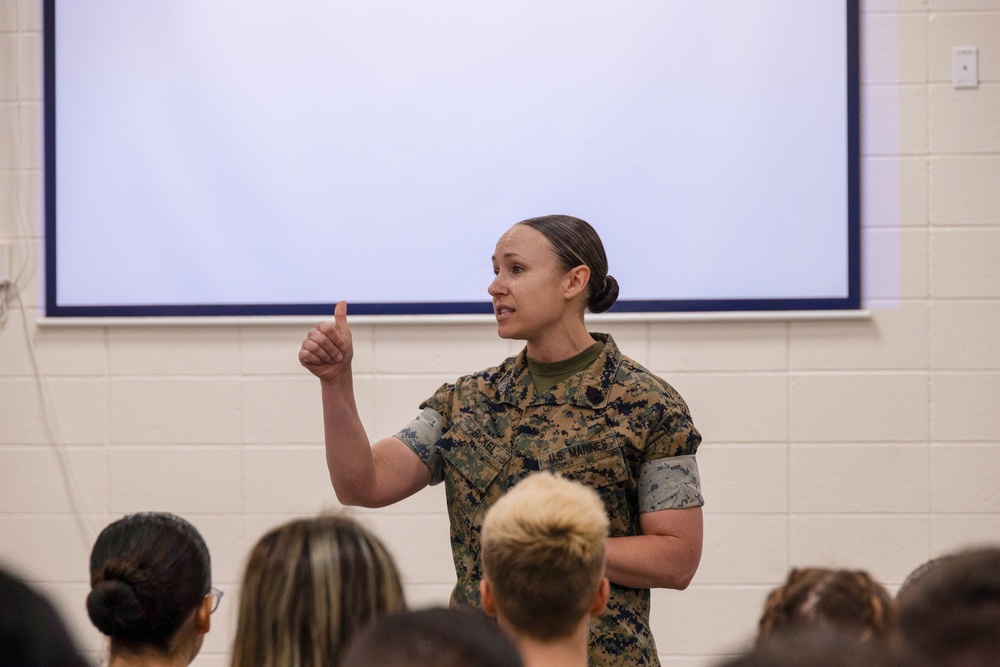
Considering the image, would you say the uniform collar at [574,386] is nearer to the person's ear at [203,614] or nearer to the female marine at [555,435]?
the female marine at [555,435]

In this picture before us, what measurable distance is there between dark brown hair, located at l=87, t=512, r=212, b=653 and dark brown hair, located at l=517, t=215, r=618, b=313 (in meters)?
0.89

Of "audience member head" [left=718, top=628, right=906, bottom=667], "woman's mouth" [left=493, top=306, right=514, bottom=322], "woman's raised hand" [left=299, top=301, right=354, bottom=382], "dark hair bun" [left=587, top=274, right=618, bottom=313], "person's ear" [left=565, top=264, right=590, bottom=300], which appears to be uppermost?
"person's ear" [left=565, top=264, right=590, bottom=300]

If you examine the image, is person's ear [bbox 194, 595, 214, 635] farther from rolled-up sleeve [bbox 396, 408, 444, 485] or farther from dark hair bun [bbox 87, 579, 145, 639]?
rolled-up sleeve [bbox 396, 408, 444, 485]

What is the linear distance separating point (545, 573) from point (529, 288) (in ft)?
2.31

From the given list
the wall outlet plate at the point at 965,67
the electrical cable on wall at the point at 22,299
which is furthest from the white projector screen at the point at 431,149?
the wall outlet plate at the point at 965,67

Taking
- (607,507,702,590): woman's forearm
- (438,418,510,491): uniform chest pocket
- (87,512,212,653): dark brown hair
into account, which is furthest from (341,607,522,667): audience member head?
(438,418,510,491): uniform chest pocket

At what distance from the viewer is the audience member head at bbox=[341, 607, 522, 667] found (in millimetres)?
790

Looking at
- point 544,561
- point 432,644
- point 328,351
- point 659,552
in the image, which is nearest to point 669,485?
point 659,552

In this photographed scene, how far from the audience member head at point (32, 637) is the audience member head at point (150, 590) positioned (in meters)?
0.74

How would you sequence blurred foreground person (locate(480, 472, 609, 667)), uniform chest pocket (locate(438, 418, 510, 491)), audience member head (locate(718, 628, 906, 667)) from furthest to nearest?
1. uniform chest pocket (locate(438, 418, 510, 491))
2. blurred foreground person (locate(480, 472, 609, 667))
3. audience member head (locate(718, 628, 906, 667))

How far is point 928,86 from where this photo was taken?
3088 mm

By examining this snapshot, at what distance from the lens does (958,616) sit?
83 centimetres

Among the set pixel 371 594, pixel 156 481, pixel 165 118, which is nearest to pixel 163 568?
pixel 371 594

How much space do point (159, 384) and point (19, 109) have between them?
1.00m
